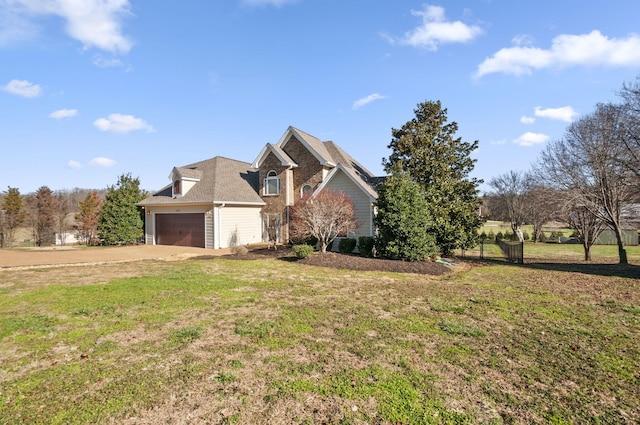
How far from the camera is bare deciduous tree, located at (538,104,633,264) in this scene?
16.0 metres

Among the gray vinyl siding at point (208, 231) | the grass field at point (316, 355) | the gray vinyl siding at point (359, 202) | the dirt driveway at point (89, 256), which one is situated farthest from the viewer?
the gray vinyl siding at point (208, 231)

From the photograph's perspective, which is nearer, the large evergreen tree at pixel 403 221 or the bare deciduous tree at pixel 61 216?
the large evergreen tree at pixel 403 221

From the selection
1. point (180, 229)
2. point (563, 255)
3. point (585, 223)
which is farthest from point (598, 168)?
point (180, 229)

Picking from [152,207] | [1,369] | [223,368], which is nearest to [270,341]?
[223,368]

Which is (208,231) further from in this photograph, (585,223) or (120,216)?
(585,223)

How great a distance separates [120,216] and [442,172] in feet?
71.9

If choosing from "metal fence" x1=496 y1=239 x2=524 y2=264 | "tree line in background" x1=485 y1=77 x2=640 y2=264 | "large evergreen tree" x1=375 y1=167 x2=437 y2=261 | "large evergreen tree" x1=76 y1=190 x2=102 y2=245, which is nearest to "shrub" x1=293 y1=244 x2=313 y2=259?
"large evergreen tree" x1=375 y1=167 x2=437 y2=261

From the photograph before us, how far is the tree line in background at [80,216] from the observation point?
74.8ft

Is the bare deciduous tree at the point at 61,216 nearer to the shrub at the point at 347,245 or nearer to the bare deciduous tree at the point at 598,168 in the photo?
the shrub at the point at 347,245

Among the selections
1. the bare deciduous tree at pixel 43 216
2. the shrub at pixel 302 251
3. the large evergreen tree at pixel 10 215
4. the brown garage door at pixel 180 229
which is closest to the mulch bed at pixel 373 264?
the shrub at pixel 302 251

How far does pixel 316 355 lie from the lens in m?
4.88

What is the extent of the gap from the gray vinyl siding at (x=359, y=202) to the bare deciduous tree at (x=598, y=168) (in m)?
10.7

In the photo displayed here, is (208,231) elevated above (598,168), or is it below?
below

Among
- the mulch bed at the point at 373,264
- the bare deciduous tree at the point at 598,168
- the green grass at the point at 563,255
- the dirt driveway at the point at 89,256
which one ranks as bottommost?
the green grass at the point at 563,255
